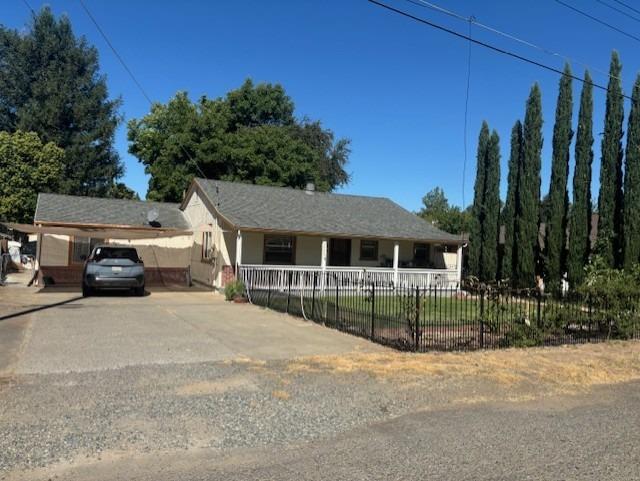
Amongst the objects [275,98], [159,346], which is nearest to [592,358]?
[159,346]

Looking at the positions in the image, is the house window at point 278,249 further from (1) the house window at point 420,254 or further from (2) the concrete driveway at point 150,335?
(1) the house window at point 420,254

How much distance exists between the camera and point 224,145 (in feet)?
116

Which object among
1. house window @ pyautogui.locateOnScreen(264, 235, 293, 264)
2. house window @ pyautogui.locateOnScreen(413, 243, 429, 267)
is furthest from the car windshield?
house window @ pyautogui.locateOnScreen(413, 243, 429, 267)

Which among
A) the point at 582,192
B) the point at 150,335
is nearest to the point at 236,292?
the point at 150,335

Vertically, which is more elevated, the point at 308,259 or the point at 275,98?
the point at 275,98

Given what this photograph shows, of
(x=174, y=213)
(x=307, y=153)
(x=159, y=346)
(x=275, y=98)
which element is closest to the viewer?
(x=159, y=346)

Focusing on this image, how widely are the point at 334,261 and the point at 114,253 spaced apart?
29.9 ft

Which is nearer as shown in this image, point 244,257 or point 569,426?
point 569,426

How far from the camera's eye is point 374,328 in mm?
10633

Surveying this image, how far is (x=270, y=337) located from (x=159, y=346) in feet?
7.11

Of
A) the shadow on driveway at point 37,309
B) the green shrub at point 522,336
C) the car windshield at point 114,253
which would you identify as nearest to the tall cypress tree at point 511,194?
the green shrub at point 522,336

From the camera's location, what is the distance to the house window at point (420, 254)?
968 inches

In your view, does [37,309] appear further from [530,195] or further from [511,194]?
[511,194]

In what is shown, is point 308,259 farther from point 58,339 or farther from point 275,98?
point 275,98
